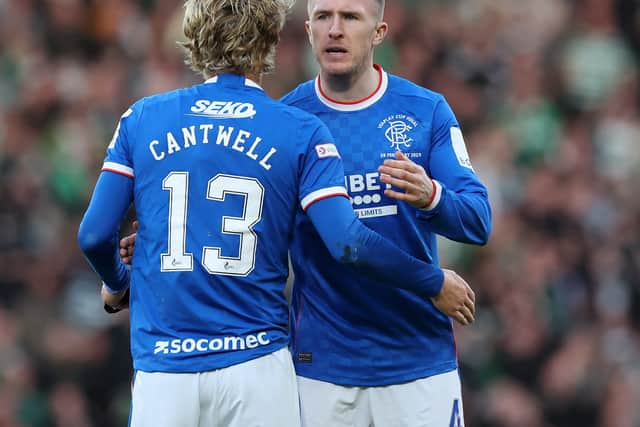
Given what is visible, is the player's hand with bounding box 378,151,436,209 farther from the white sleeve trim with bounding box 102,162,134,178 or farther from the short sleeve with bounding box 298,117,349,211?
the white sleeve trim with bounding box 102,162,134,178

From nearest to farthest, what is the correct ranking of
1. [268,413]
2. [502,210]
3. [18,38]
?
[268,413] → [502,210] → [18,38]

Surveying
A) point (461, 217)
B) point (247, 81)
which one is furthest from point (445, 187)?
point (247, 81)

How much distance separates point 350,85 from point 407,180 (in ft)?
2.24

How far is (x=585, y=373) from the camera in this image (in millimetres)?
8039

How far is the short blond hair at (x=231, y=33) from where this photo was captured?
12.4 feet

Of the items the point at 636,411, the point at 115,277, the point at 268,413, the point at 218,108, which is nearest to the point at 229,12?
the point at 218,108

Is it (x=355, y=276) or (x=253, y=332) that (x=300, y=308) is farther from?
(x=253, y=332)

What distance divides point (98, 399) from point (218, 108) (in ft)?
15.9

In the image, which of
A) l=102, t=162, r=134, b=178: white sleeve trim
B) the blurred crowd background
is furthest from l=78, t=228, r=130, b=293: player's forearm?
the blurred crowd background

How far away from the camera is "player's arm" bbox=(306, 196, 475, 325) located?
368cm

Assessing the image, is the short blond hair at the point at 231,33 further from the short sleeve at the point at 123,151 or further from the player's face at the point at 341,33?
the player's face at the point at 341,33

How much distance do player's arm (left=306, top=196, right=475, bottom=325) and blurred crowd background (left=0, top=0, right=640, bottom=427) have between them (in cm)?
394

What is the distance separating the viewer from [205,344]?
11.8 feet

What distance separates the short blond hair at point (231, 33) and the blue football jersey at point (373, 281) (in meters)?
0.61
